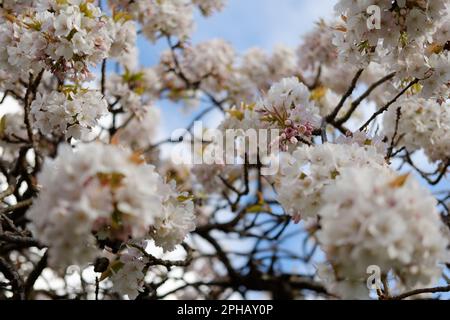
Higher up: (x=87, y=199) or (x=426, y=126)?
(x=426, y=126)

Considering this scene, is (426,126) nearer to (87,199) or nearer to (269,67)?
(87,199)

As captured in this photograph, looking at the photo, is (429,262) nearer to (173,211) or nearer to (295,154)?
(295,154)

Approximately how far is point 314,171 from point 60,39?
161 cm

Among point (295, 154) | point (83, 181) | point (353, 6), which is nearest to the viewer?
point (83, 181)

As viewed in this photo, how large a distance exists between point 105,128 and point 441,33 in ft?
11.4

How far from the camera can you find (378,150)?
9.23 feet

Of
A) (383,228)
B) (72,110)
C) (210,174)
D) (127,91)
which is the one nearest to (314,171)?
(383,228)

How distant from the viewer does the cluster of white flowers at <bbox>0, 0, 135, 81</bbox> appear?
287 cm

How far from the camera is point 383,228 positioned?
5.42 feet

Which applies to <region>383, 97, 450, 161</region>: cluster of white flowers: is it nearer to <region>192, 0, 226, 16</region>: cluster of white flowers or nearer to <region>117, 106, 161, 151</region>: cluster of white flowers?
<region>192, 0, 226, 16</region>: cluster of white flowers

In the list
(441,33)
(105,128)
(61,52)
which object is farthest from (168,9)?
(441,33)

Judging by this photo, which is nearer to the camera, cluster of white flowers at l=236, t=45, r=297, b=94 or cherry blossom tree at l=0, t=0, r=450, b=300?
cherry blossom tree at l=0, t=0, r=450, b=300

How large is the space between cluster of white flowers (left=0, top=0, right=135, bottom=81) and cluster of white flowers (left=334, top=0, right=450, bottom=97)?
4.47 feet

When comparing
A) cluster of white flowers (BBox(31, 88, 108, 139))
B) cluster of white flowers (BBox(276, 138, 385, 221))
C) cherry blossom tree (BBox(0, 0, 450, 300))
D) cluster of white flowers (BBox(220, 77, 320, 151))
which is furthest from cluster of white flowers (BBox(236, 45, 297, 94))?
cluster of white flowers (BBox(276, 138, 385, 221))
